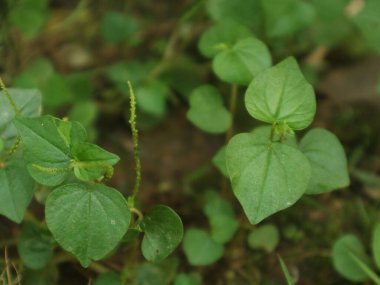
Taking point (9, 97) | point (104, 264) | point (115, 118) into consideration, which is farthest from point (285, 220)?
point (9, 97)

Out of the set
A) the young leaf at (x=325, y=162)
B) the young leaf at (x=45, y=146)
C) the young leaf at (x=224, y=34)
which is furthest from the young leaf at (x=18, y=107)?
the young leaf at (x=325, y=162)

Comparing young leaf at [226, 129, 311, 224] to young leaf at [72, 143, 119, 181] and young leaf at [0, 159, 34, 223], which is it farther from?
young leaf at [0, 159, 34, 223]

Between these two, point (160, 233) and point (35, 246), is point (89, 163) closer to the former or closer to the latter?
point (160, 233)

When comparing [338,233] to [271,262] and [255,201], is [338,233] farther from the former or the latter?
[255,201]

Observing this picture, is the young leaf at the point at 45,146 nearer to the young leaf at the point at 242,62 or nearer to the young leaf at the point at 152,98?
the young leaf at the point at 242,62

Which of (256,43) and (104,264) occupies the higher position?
(256,43)
